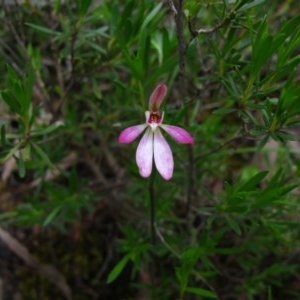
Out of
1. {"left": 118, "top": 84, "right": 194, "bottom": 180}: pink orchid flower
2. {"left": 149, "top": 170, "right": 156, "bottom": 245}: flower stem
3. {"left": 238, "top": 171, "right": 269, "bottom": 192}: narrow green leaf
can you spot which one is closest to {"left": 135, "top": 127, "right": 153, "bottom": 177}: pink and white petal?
{"left": 118, "top": 84, "right": 194, "bottom": 180}: pink orchid flower

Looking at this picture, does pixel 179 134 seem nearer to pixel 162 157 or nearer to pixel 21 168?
pixel 162 157

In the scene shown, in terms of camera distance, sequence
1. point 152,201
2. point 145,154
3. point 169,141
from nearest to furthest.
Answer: point 145,154 < point 169,141 < point 152,201

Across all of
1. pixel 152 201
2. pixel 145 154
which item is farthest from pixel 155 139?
pixel 152 201

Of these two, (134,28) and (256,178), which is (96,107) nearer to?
(134,28)

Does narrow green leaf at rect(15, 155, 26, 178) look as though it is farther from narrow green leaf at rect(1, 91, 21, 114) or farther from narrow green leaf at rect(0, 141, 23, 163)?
narrow green leaf at rect(1, 91, 21, 114)

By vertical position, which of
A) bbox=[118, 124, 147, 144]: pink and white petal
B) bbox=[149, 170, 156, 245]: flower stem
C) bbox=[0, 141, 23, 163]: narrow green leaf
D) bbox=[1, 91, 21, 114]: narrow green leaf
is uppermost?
bbox=[1, 91, 21, 114]: narrow green leaf

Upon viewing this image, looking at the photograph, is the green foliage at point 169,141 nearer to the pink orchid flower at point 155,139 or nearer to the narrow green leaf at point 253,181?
the narrow green leaf at point 253,181

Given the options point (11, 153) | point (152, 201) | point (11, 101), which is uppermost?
point (11, 101)

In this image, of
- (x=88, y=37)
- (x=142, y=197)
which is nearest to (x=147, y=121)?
(x=88, y=37)
